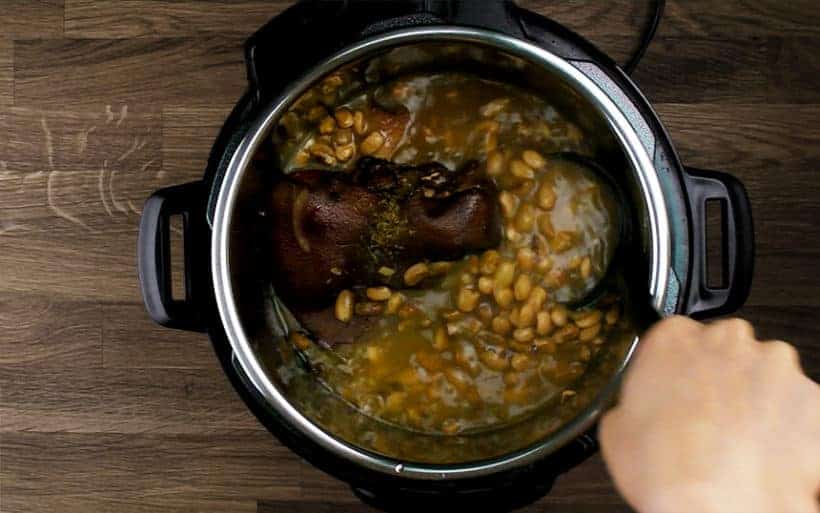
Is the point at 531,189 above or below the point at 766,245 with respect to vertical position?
above

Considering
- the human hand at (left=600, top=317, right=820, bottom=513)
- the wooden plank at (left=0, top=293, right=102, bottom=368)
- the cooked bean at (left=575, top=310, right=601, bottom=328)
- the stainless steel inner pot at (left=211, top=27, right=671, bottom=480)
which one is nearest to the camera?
the human hand at (left=600, top=317, right=820, bottom=513)

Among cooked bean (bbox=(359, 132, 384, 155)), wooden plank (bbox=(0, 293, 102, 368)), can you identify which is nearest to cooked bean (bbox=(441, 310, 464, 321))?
cooked bean (bbox=(359, 132, 384, 155))

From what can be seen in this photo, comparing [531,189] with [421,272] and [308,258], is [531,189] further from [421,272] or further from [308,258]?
[308,258]

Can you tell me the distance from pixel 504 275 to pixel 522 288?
1.0 inches

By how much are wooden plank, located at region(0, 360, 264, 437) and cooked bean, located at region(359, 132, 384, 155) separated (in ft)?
1.31

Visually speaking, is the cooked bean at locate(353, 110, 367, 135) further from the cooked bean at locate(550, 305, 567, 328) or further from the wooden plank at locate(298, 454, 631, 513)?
the wooden plank at locate(298, 454, 631, 513)

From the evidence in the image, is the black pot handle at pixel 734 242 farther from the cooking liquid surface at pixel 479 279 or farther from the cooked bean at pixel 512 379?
the cooked bean at pixel 512 379

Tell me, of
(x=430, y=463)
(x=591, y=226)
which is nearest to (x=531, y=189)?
(x=591, y=226)

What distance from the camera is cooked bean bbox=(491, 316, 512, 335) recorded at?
0.94 metres

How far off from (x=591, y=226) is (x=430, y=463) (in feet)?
1.06

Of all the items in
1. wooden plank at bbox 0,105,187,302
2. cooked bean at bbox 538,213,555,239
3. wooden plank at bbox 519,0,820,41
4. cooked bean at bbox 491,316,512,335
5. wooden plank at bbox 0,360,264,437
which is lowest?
wooden plank at bbox 0,360,264,437

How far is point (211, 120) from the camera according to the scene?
1126 millimetres

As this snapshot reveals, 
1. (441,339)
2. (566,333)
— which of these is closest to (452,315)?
(441,339)

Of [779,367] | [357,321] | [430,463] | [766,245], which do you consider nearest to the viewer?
[779,367]
